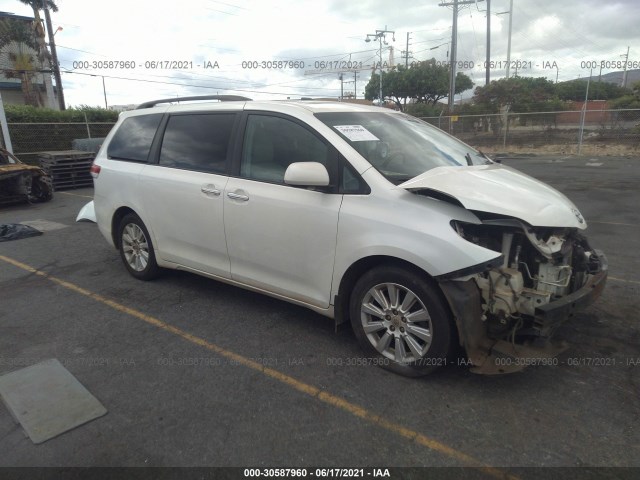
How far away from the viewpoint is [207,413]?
2.77 meters

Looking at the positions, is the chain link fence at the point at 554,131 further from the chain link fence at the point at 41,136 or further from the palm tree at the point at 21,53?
the palm tree at the point at 21,53

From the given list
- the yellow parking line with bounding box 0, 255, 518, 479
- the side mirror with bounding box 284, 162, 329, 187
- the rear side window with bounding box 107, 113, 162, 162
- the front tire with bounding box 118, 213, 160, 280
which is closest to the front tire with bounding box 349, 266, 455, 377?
the yellow parking line with bounding box 0, 255, 518, 479

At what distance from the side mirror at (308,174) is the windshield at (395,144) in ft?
1.17

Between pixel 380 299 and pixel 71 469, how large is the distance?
6.64 feet

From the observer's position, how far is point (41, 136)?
616 inches

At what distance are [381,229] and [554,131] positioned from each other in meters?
22.3

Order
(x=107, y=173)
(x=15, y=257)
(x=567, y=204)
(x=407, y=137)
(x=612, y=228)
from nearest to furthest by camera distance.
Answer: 1. (x=567, y=204)
2. (x=407, y=137)
3. (x=107, y=173)
4. (x=15, y=257)
5. (x=612, y=228)

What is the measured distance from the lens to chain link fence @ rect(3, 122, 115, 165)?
48.9 ft

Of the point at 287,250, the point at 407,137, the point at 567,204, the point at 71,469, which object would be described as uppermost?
the point at 407,137

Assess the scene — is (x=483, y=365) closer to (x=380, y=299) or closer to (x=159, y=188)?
(x=380, y=299)

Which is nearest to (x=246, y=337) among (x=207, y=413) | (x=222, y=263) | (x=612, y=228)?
(x=222, y=263)

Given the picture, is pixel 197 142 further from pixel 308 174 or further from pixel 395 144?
pixel 395 144

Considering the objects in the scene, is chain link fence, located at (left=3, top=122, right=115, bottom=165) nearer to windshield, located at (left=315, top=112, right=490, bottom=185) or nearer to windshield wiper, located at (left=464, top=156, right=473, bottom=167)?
windshield, located at (left=315, top=112, right=490, bottom=185)

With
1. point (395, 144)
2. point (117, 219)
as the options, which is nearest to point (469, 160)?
point (395, 144)
